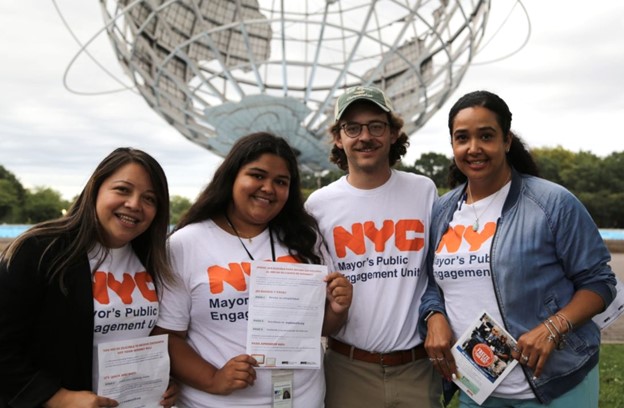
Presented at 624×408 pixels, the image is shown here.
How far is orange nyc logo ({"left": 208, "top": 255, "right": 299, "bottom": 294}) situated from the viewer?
7.29ft

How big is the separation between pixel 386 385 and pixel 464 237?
2.75ft

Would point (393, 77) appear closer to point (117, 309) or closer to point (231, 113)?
point (231, 113)

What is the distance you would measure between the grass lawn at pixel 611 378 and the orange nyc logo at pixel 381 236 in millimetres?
2515

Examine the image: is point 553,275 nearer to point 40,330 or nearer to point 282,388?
point 282,388

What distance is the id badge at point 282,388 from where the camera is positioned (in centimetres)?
219

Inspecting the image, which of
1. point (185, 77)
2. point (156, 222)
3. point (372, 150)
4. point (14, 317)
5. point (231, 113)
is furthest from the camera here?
point (185, 77)

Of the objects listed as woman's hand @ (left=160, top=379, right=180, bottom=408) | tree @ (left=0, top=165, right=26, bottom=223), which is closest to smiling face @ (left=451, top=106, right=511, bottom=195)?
woman's hand @ (left=160, top=379, right=180, bottom=408)

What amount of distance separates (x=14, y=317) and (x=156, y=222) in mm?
685

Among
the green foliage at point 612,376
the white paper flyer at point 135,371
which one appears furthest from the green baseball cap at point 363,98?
the green foliage at point 612,376

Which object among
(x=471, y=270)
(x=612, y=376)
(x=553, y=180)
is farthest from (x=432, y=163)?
(x=471, y=270)

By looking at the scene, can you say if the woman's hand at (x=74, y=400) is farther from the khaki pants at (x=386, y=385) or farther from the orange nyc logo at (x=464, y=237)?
the orange nyc logo at (x=464, y=237)

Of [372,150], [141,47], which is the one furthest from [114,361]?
[141,47]

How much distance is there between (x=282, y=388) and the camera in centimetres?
220

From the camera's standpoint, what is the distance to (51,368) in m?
1.96
